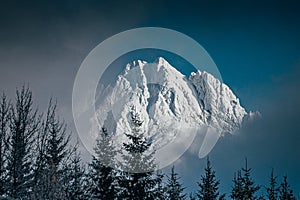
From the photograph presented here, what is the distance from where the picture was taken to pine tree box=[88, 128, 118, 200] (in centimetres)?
2561

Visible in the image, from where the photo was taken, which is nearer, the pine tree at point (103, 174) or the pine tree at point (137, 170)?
the pine tree at point (137, 170)

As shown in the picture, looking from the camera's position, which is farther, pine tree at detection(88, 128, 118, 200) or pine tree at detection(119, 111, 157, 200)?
pine tree at detection(88, 128, 118, 200)

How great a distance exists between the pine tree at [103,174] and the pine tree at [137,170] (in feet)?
2.63

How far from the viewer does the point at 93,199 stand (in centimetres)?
2594

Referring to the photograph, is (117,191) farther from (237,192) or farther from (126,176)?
(237,192)

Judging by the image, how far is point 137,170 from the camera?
83.4ft

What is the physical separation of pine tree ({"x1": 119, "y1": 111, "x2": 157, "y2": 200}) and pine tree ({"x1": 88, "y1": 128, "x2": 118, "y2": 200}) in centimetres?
80

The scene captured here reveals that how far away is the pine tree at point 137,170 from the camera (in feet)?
80.1

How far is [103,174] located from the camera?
26.0 meters

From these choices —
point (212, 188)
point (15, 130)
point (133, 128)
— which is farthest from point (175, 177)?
point (15, 130)

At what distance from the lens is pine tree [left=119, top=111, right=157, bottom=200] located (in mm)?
24422

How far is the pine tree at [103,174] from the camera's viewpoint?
25.6 metres

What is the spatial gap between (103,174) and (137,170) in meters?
2.08

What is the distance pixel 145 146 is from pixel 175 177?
398 inches
